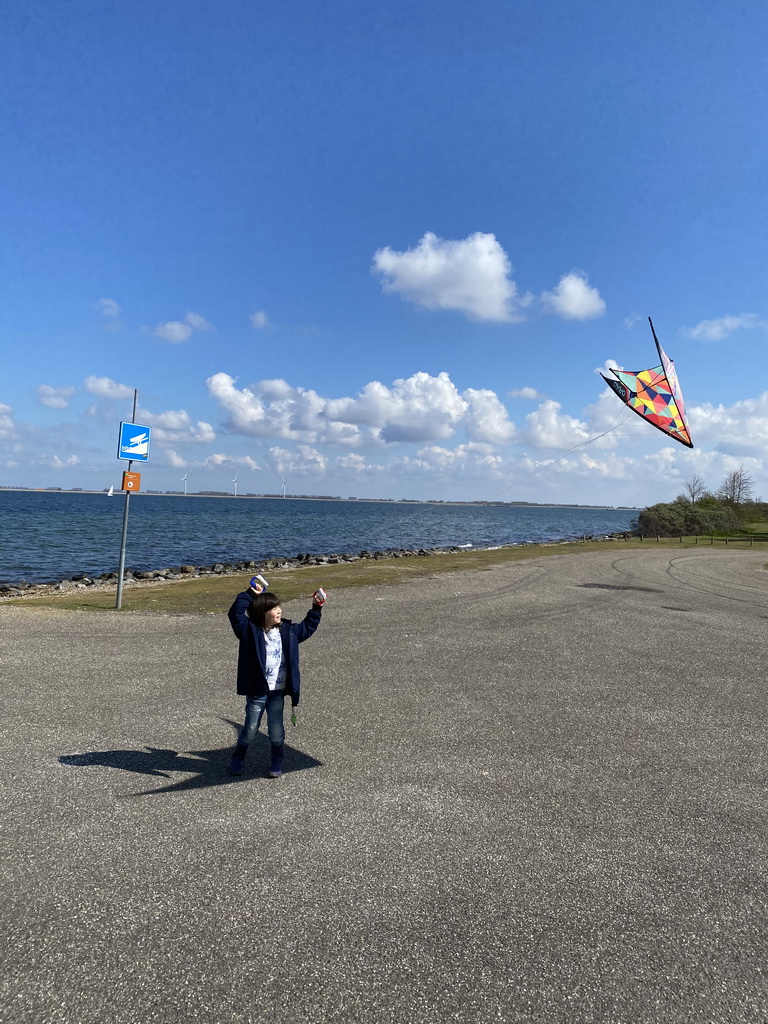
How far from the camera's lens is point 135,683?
29.7 feet

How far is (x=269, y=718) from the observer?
6.10 m

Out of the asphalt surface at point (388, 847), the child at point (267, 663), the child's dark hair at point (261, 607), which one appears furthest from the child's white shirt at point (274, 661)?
the asphalt surface at point (388, 847)

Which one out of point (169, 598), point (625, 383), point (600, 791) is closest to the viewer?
point (600, 791)

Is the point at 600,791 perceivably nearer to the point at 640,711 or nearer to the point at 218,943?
the point at 640,711

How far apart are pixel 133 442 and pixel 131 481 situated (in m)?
1.01

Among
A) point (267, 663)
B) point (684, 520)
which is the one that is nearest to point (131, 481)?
point (267, 663)

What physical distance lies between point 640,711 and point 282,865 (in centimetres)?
601

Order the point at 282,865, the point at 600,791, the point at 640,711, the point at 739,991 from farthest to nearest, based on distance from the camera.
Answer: the point at 640,711 < the point at 600,791 < the point at 282,865 < the point at 739,991

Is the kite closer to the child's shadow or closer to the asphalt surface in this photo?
the asphalt surface

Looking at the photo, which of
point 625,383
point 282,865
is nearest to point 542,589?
point 625,383

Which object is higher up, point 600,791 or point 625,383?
point 625,383

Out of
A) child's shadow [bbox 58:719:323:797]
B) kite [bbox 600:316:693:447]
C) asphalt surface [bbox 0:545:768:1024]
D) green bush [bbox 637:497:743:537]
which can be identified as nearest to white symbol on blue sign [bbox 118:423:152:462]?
asphalt surface [bbox 0:545:768:1024]

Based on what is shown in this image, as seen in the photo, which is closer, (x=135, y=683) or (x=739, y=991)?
(x=739, y=991)

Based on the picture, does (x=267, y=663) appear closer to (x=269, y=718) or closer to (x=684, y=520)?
(x=269, y=718)
